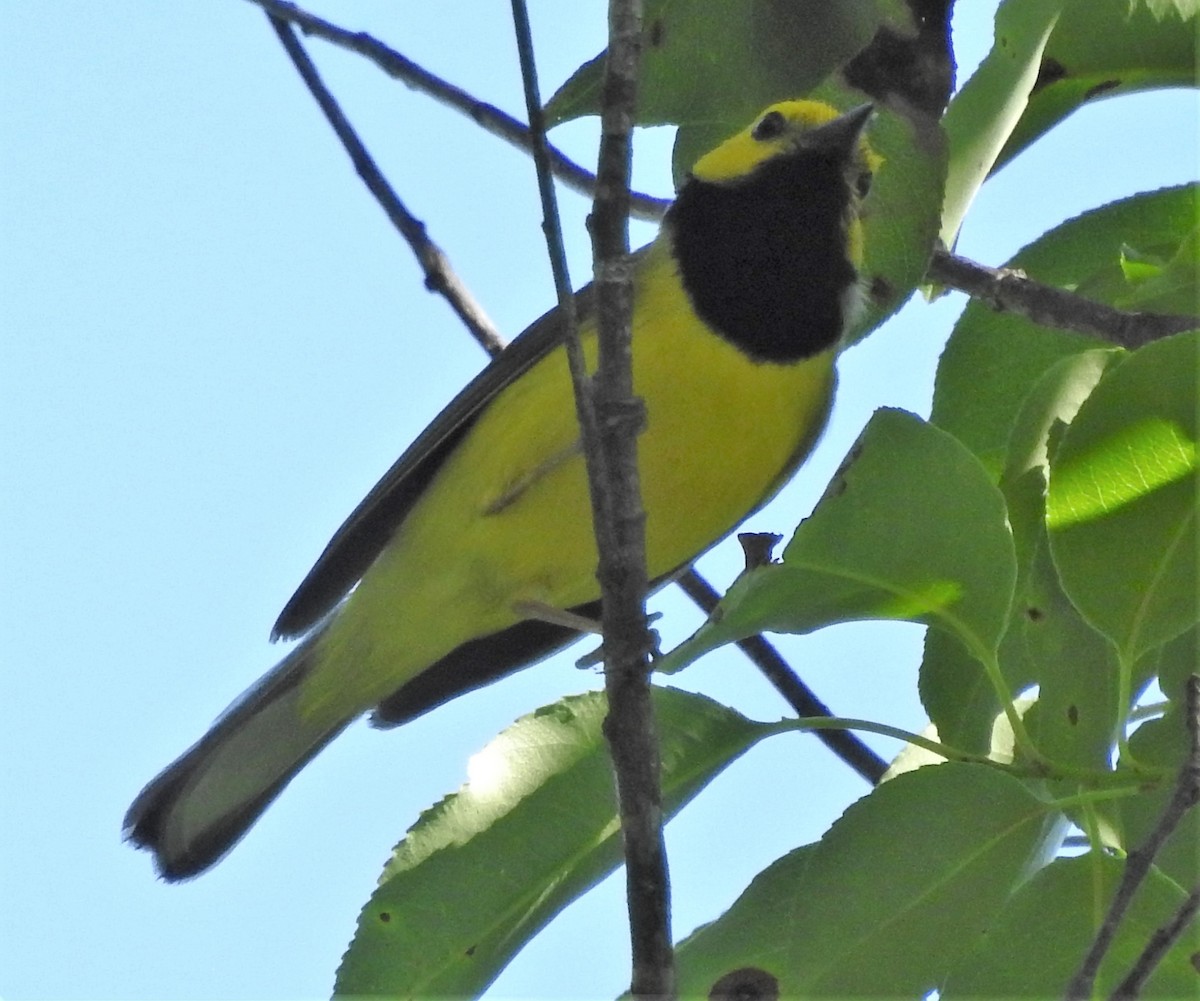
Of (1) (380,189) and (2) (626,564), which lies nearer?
(2) (626,564)

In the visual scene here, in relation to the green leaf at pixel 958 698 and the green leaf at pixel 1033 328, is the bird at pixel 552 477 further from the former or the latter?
the green leaf at pixel 958 698

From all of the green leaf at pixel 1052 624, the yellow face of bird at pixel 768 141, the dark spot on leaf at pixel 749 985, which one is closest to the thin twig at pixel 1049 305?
the green leaf at pixel 1052 624

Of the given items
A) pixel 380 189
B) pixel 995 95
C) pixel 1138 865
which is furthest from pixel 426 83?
pixel 1138 865

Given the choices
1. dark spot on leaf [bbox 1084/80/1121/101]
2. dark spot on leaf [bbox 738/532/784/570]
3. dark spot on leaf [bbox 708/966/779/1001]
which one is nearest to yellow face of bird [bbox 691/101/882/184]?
dark spot on leaf [bbox 1084/80/1121/101]

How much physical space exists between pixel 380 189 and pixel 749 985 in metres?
2.52

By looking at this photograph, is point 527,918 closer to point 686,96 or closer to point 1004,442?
point 1004,442

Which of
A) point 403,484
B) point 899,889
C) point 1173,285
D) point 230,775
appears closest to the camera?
point 899,889

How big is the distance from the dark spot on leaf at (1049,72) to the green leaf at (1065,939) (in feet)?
4.98

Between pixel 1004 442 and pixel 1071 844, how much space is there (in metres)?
0.82

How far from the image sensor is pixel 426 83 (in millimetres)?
3873

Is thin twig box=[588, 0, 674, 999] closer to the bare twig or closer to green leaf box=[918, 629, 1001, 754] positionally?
the bare twig

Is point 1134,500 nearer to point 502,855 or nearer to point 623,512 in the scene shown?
point 623,512

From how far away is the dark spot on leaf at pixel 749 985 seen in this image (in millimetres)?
2357

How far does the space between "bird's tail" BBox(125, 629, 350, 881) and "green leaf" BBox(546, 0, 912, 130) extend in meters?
1.94
